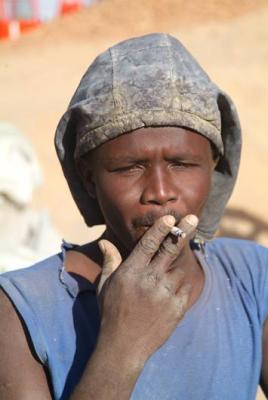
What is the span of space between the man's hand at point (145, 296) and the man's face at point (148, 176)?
12 cm

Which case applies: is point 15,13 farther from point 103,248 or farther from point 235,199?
point 103,248

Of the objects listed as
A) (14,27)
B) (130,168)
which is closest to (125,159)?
(130,168)

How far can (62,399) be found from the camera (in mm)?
2066

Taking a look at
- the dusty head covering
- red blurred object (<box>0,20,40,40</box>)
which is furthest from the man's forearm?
red blurred object (<box>0,20,40,40</box>)

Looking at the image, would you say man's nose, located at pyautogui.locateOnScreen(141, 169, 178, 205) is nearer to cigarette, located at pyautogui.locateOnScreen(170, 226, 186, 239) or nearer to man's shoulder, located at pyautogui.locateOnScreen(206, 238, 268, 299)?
cigarette, located at pyautogui.locateOnScreen(170, 226, 186, 239)

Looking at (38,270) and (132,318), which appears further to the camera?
(38,270)

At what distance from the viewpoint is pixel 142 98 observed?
2090 millimetres

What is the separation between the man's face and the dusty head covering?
0.03m

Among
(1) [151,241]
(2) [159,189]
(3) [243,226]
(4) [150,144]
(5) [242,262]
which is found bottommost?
(3) [243,226]

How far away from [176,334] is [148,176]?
48 cm

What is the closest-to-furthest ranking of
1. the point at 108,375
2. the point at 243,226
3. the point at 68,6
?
the point at 108,375
the point at 243,226
the point at 68,6

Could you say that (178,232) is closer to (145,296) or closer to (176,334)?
(145,296)

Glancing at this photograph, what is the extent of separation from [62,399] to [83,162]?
2.21 ft

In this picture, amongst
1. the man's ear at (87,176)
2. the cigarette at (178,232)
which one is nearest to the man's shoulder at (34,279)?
the man's ear at (87,176)
